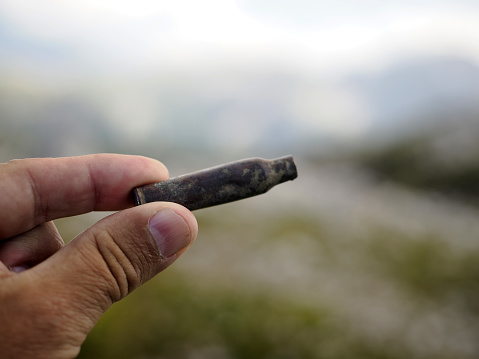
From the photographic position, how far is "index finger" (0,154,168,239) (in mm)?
4117

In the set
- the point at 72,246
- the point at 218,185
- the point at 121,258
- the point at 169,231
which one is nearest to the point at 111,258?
the point at 121,258

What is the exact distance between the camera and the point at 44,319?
10.5ft

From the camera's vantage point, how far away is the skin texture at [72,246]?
3.18 m

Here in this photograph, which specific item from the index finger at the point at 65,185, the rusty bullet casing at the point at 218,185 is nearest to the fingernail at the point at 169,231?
the rusty bullet casing at the point at 218,185

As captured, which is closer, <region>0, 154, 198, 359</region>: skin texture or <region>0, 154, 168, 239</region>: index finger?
<region>0, 154, 198, 359</region>: skin texture

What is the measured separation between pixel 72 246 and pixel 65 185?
1.29m

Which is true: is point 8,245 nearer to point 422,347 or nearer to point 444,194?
point 422,347

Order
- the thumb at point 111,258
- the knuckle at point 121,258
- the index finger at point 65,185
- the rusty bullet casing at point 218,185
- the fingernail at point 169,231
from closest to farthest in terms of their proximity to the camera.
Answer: the thumb at point 111,258 < the knuckle at point 121,258 < the fingernail at point 169,231 < the index finger at point 65,185 < the rusty bullet casing at point 218,185

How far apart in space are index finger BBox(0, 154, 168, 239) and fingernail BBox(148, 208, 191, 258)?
44.1 inches

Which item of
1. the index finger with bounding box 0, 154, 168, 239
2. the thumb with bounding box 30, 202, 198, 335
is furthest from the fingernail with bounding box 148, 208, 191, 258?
the index finger with bounding box 0, 154, 168, 239

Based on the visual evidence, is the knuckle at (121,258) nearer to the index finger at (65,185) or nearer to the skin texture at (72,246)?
the skin texture at (72,246)

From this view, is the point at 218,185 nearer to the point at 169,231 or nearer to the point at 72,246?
the point at 169,231

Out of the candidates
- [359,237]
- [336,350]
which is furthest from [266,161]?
[359,237]

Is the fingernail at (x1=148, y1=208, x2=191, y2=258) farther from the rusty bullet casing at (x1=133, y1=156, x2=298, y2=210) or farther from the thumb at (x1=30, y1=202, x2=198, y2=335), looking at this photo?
the rusty bullet casing at (x1=133, y1=156, x2=298, y2=210)
